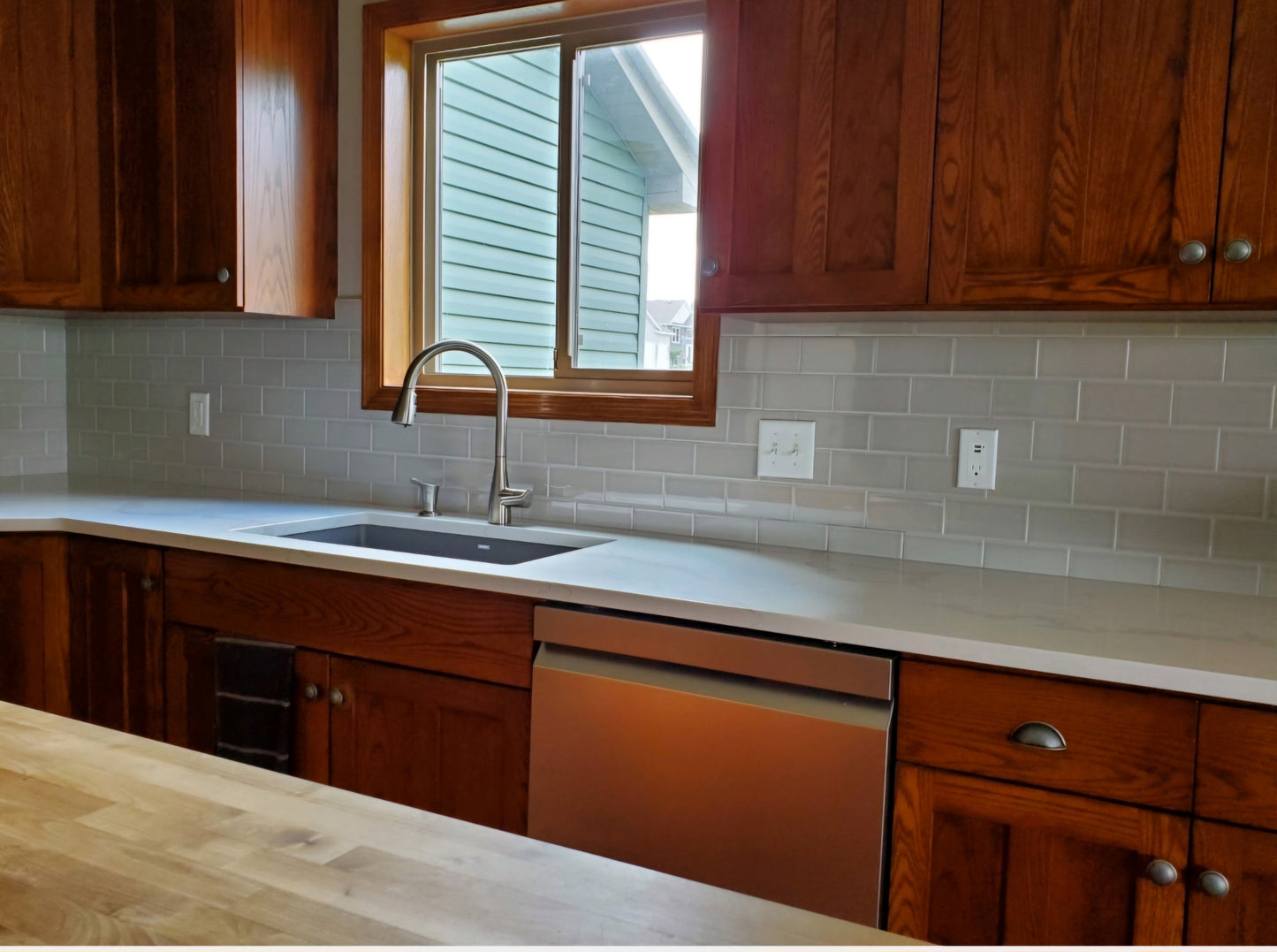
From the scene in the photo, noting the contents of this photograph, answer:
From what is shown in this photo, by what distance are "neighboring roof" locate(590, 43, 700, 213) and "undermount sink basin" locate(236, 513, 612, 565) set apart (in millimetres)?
845

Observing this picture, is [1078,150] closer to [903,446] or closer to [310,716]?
[903,446]

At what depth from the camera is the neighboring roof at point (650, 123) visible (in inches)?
91.9

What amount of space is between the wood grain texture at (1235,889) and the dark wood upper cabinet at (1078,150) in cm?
76

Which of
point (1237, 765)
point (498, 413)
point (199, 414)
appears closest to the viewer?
point (1237, 765)

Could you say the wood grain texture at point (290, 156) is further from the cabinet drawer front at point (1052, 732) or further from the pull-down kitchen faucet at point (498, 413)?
the cabinet drawer front at point (1052, 732)

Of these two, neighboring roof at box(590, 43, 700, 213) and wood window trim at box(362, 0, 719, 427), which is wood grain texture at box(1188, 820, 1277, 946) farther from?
neighboring roof at box(590, 43, 700, 213)

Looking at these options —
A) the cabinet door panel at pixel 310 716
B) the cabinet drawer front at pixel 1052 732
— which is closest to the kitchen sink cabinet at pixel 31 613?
the cabinet door panel at pixel 310 716

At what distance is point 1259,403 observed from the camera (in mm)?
1704

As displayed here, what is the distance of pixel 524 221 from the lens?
8.49 feet

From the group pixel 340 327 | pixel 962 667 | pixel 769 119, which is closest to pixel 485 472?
pixel 340 327

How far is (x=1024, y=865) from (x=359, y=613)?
4.05 feet

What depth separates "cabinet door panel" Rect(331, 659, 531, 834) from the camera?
5.75 feet

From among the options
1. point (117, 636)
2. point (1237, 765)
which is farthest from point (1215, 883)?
point (117, 636)

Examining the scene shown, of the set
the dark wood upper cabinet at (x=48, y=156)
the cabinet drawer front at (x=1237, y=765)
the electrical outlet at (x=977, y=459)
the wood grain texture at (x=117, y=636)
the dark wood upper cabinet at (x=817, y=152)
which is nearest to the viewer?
the cabinet drawer front at (x=1237, y=765)
